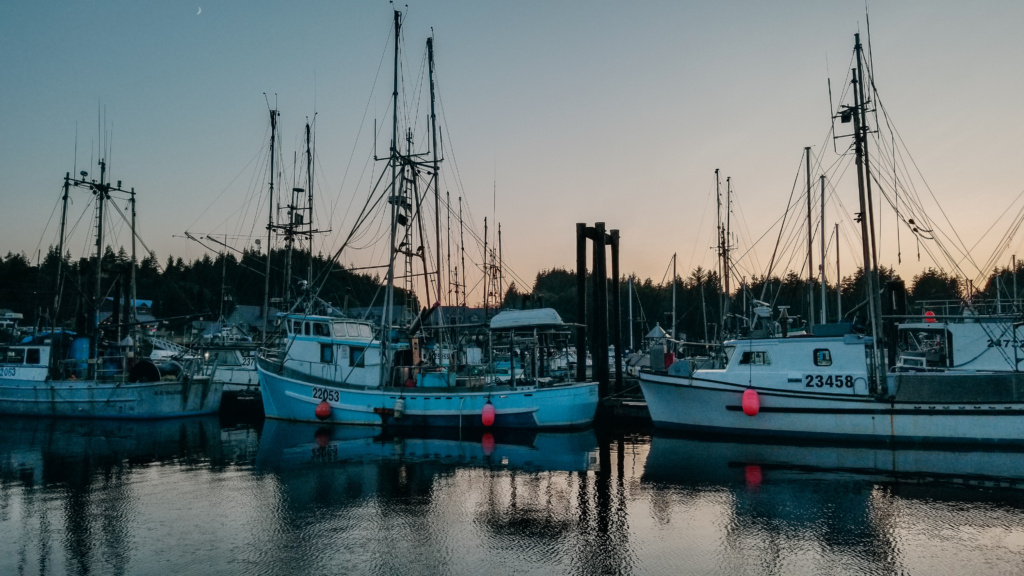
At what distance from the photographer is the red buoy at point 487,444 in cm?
1853

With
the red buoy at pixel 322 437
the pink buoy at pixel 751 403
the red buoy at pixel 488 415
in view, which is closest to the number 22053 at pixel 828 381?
the pink buoy at pixel 751 403

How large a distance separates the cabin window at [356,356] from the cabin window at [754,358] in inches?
560

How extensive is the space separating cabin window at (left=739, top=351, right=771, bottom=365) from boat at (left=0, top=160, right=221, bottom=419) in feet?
77.3

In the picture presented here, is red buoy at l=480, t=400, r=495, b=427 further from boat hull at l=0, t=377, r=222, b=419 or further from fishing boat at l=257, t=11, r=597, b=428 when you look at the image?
boat hull at l=0, t=377, r=222, b=419

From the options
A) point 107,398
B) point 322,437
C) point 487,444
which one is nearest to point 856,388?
point 487,444

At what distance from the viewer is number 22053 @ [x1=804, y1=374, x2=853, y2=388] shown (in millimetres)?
19922

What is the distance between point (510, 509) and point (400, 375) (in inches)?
555

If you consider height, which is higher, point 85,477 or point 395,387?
point 395,387

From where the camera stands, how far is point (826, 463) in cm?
1641

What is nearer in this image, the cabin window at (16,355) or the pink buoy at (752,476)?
the pink buoy at (752,476)

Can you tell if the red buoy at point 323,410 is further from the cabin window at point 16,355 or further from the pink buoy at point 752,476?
the cabin window at point 16,355

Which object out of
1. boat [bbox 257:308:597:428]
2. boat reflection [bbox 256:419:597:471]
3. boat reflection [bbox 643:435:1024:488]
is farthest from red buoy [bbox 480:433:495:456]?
boat reflection [bbox 643:435:1024:488]

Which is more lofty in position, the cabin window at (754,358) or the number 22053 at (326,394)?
the cabin window at (754,358)

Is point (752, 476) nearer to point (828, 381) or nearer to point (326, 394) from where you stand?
point (828, 381)
